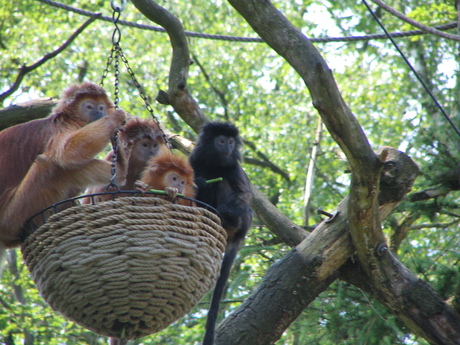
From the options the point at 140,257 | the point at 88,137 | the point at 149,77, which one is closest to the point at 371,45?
the point at 149,77

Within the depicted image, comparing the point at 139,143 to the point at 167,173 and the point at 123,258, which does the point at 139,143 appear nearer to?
the point at 167,173

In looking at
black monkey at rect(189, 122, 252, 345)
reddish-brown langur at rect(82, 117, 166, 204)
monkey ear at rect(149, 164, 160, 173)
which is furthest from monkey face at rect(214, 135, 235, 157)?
monkey ear at rect(149, 164, 160, 173)

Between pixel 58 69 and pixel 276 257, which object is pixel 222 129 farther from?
pixel 58 69

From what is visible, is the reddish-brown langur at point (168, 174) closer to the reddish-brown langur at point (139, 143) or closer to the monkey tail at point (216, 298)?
the reddish-brown langur at point (139, 143)

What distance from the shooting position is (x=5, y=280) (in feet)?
29.2

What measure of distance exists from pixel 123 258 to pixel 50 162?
3.61ft

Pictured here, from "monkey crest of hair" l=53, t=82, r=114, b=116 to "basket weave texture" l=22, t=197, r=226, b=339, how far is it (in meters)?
1.18

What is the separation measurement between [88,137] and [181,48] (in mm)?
1519

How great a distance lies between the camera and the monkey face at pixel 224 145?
165 inches

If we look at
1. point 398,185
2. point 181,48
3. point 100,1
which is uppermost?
point 100,1

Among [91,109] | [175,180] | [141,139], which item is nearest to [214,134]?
[141,139]

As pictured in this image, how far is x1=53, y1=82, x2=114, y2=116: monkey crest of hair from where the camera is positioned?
11.0 feet

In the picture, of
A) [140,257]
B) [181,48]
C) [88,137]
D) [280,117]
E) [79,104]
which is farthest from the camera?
[280,117]

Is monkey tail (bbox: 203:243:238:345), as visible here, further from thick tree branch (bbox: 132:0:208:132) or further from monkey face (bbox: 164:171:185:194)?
thick tree branch (bbox: 132:0:208:132)
